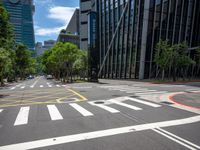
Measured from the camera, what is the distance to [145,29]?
36719 mm

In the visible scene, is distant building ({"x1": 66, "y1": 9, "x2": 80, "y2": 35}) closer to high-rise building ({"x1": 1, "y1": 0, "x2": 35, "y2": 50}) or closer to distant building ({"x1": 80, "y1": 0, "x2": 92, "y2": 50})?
distant building ({"x1": 80, "y1": 0, "x2": 92, "y2": 50})

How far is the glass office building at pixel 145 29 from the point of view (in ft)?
123

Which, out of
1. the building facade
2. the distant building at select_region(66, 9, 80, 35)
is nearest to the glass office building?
the building facade

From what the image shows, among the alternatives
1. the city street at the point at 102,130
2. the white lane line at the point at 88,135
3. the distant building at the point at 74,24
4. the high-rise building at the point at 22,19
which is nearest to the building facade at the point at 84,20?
the distant building at the point at 74,24

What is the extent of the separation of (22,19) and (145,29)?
601 feet

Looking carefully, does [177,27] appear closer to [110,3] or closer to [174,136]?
[110,3]

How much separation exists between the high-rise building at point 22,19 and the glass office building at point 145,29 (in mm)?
156495

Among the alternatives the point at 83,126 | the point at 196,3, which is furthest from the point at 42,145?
the point at 196,3

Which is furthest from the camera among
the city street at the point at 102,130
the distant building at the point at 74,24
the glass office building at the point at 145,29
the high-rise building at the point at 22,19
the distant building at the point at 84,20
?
the high-rise building at the point at 22,19

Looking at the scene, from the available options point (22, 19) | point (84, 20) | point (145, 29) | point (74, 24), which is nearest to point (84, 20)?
point (84, 20)

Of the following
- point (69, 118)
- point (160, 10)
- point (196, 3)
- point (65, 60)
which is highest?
point (196, 3)

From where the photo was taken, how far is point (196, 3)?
135 ft

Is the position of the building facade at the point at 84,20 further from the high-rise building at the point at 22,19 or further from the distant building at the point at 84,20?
the high-rise building at the point at 22,19

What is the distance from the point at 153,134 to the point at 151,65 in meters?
33.9
